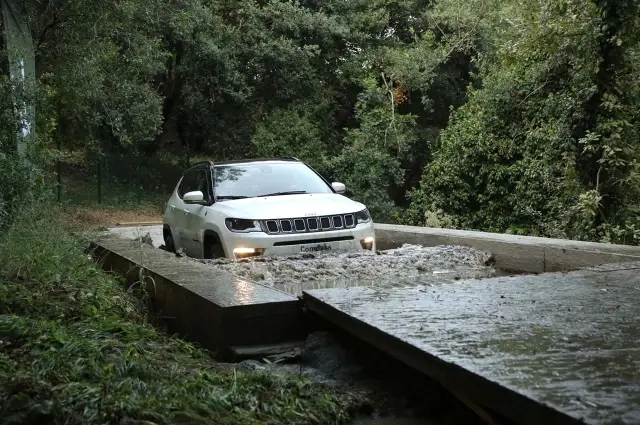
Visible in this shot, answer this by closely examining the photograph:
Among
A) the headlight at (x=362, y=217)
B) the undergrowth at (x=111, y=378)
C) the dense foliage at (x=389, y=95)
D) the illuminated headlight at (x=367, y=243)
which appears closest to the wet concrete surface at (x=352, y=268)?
the illuminated headlight at (x=367, y=243)

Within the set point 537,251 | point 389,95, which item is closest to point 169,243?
point 537,251

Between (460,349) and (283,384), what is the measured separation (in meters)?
1.04

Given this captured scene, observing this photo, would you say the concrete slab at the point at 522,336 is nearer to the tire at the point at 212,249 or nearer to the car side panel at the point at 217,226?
the car side panel at the point at 217,226

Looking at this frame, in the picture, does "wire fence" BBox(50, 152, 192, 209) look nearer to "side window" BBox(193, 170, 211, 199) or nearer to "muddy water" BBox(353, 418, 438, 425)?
"side window" BBox(193, 170, 211, 199)

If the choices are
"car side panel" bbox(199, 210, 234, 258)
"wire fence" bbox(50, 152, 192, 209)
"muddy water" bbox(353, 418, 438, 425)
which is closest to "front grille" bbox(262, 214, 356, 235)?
"car side panel" bbox(199, 210, 234, 258)

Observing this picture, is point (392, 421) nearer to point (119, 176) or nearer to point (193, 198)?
point (193, 198)

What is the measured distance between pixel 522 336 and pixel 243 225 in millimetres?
5477

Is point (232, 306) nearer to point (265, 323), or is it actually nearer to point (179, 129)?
point (265, 323)

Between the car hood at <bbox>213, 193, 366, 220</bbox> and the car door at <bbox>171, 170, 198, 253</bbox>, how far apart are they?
1065 mm

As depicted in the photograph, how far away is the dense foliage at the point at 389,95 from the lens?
15633 mm

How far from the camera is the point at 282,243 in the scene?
951 cm

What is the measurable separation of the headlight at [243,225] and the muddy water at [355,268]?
0.46 metres

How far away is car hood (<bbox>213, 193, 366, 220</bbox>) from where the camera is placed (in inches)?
379

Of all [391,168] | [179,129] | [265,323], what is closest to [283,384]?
[265,323]
